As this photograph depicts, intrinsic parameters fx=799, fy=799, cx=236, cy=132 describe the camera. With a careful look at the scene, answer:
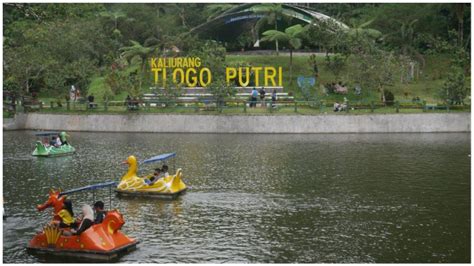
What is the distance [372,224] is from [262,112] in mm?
30938

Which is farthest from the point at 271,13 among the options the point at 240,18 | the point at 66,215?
the point at 66,215

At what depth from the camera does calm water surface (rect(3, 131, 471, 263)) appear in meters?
21.3

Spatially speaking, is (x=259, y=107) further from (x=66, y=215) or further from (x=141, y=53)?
(x=66, y=215)

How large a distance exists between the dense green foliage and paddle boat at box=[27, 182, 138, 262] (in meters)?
33.6

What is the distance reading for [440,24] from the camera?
7700 centimetres

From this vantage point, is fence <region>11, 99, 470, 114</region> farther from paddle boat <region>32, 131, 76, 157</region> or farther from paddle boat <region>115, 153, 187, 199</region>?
paddle boat <region>115, 153, 187, 199</region>

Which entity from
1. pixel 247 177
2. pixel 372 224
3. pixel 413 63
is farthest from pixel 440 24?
pixel 372 224

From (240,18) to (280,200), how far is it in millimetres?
50051

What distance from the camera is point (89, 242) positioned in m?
20.3

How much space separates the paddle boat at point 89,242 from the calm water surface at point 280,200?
37 cm

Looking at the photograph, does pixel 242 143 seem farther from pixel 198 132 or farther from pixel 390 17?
pixel 390 17

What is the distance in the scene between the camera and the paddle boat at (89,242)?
66.6 ft

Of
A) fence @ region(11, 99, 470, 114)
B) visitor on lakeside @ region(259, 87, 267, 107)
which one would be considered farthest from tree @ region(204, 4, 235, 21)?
fence @ region(11, 99, 470, 114)

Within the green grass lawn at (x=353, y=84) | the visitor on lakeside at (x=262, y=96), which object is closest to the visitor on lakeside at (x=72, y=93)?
the green grass lawn at (x=353, y=84)
